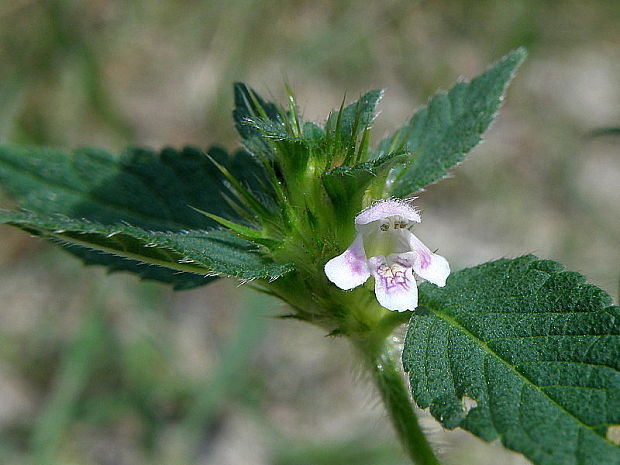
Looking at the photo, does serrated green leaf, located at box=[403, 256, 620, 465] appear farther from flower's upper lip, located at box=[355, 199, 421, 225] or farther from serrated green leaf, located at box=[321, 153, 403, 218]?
serrated green leaf, located at box=[321, 153, 403, 218]

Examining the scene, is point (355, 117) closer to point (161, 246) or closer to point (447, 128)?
point (447, 128)

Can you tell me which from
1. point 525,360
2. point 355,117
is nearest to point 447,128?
point 355,117

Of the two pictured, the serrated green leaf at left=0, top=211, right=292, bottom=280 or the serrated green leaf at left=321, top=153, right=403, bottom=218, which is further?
the serrated green leaf at left=321, top=153, right=403, bottom=218

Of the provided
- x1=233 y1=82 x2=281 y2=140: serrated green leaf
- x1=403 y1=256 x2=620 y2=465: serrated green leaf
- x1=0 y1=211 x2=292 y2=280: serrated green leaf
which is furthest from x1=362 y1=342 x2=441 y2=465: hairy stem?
x1=233 y1=82 x2=281 y2=140: serrated green leaf

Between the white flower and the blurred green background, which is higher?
the blurred green background

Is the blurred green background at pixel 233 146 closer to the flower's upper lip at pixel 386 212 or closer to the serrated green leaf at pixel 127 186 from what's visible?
the serrated green leaf at pixel 127 186

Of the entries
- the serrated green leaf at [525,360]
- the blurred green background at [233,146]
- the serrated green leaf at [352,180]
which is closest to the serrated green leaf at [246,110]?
the serrated green leaf at [352,180]
